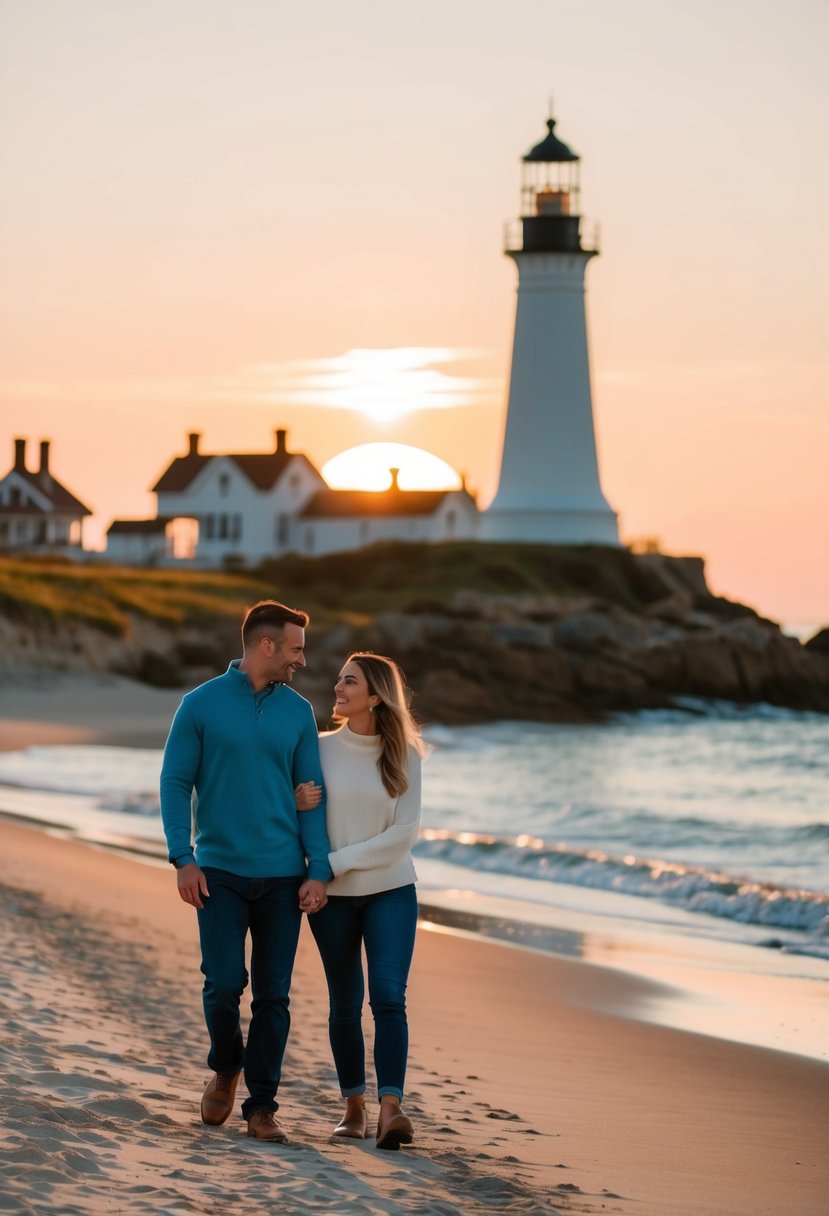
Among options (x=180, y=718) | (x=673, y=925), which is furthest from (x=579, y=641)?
(x=180, y=718)

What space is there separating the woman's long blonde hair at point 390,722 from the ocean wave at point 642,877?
6.53 meters

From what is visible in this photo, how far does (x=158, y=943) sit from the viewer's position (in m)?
9.05

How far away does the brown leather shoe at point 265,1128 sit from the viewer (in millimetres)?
4988

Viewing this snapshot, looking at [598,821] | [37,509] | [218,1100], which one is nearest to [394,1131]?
[218,1100]

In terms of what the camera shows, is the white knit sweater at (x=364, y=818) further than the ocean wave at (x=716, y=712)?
No

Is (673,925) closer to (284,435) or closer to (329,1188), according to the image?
(329,1188)

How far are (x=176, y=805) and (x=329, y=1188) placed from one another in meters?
1.20

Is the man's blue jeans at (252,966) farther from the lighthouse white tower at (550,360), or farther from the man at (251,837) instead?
the lighthouse white tower at (550,360)

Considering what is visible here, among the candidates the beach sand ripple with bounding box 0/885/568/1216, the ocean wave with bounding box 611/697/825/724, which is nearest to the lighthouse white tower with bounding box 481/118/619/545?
the ocean wave with bounding box 611/697/825/724

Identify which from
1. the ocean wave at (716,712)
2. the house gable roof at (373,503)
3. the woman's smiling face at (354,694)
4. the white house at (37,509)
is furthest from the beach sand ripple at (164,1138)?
the white house at (37,509)

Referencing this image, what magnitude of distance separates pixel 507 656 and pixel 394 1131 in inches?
1254

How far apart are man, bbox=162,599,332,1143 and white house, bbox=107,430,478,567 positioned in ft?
172

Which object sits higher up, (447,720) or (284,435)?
(284,435)

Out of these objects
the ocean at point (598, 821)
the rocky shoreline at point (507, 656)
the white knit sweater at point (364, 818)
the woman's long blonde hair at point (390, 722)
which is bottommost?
the ocean at point (598, 821)
